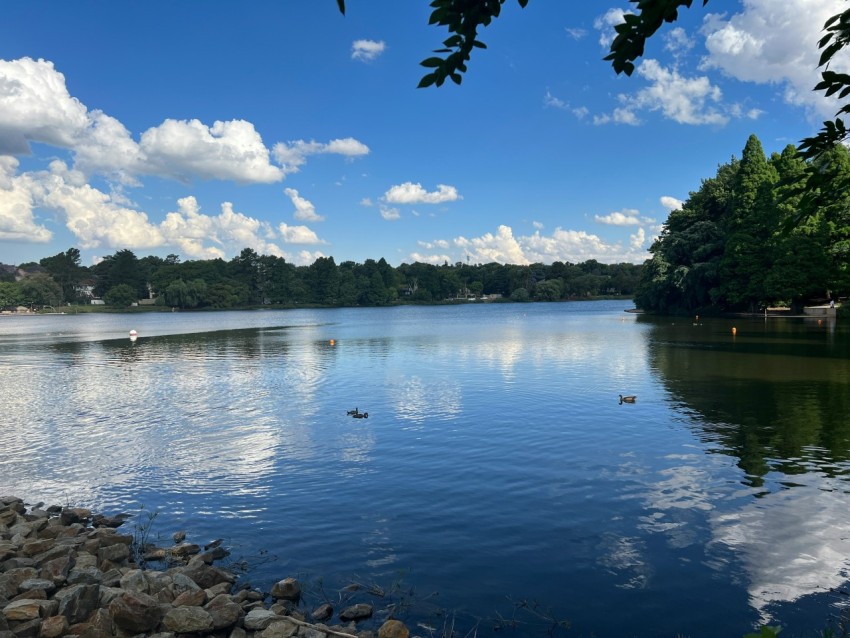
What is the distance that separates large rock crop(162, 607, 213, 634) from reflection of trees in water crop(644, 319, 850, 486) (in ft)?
41.9

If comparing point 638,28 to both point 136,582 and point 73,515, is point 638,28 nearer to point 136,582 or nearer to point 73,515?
point 136,582

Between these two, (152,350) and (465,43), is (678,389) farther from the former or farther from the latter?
(152,350)

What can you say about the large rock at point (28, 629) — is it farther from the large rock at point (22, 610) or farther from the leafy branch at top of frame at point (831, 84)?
the leafy branch at top of frame at point (831, 84)

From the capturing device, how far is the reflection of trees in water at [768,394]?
1722 cm

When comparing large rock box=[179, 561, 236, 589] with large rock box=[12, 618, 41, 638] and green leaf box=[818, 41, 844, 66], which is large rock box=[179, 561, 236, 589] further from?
green leaf box=[818, 41, 844, 66]

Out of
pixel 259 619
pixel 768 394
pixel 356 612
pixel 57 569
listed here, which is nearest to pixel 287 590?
pixel 356 612

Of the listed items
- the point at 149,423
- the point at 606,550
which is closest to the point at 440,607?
the point at 606,550

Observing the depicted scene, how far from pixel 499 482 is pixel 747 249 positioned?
72942mm

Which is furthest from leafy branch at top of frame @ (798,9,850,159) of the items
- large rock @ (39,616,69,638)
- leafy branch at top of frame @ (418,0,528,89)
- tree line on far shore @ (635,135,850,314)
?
tree line on far shore @ (635,135,850,314)

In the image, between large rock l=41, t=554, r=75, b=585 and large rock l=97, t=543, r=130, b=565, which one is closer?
large rock l=41, t=554, r=75, b=585

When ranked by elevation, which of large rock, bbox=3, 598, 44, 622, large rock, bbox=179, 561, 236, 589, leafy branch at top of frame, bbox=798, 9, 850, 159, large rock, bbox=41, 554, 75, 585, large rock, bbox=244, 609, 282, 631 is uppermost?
leafy branch at top of frame, bbox=798, 9, 850, 159

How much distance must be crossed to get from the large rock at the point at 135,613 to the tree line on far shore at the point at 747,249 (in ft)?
203

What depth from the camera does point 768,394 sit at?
26578 mm

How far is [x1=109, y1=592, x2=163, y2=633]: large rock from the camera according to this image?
309 inches
